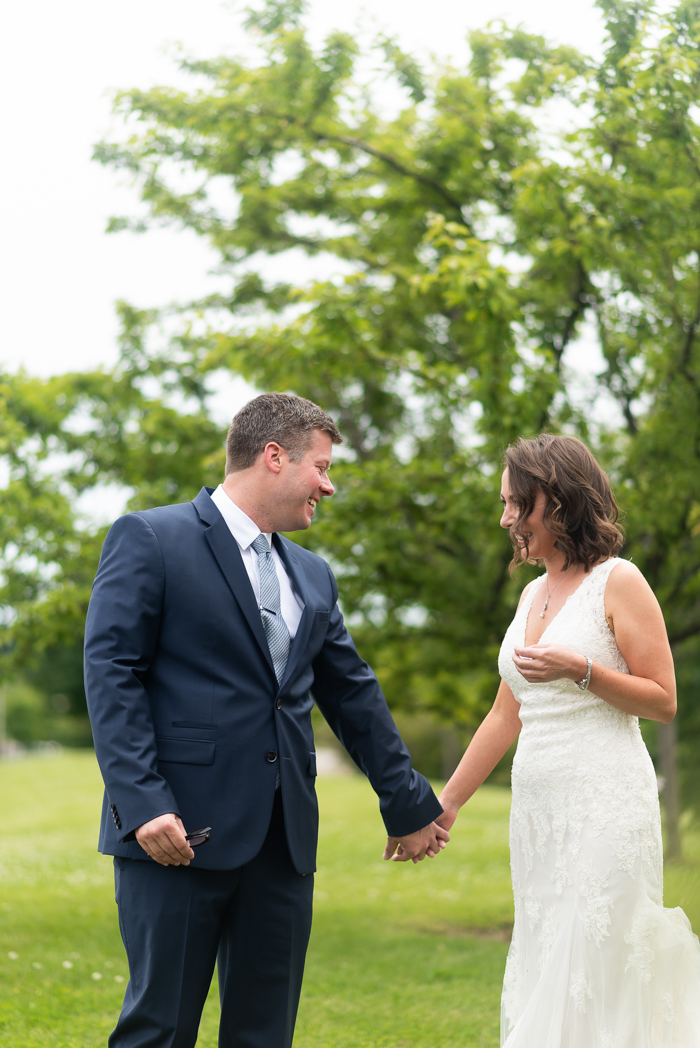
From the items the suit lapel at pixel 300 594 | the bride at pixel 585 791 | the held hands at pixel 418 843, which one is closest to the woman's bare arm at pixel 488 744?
the held hands at pixel 418 843

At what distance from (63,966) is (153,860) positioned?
518cm

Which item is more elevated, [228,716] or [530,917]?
[228,716]

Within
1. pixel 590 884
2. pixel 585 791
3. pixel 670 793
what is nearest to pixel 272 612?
pixel 585 791

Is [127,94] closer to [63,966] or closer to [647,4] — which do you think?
[647,4]

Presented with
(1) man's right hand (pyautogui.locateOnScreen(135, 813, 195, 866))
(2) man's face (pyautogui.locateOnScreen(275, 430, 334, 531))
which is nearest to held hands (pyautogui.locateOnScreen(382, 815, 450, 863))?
(1) man's right hand (pyautogui.locateOnScreen(135, 813, 195, 866))

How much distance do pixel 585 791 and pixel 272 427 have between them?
5.14ft

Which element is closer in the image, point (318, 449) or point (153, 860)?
point (153, 860)

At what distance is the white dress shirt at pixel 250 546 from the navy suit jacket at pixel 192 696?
6 centimetres

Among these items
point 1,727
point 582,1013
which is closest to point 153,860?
point 582,1013

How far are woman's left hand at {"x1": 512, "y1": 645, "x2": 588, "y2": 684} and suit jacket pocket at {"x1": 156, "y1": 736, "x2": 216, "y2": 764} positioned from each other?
0.99m

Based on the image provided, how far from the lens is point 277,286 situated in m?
10.2

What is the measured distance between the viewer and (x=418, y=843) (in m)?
3.72

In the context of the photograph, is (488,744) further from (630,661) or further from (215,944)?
(215,944)

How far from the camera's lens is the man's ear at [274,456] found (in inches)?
132
